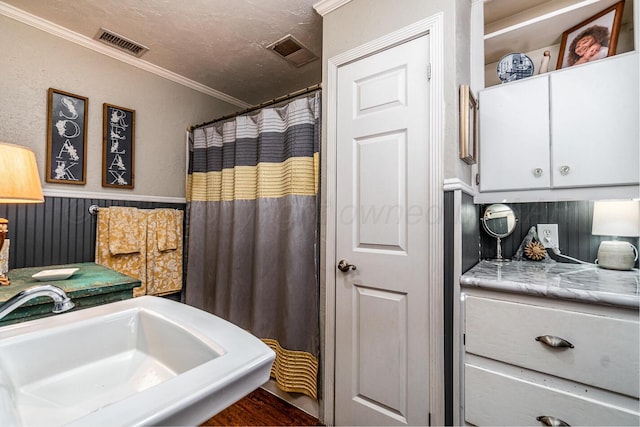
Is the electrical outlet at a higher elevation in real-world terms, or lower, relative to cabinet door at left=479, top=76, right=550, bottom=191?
lower

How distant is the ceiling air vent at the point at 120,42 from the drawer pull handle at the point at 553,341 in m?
2.77

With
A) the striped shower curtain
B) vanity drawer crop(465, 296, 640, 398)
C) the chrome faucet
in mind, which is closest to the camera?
the chrome faucet

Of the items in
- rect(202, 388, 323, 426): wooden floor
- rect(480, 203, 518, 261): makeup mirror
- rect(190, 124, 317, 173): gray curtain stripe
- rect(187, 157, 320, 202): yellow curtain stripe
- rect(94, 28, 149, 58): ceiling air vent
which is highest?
rect(94, 28, 149, 58): ceiling air vent

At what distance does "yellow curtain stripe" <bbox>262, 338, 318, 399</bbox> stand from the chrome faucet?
1276mm

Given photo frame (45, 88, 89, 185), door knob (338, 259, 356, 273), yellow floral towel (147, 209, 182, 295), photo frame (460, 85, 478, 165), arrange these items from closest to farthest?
photo frame (460, 85, 478, 165) → door knob (338, 259, 356, 273) → photo frame (45, 88, 89, 185) → yellow floral towel (147, 209, 182, 295)

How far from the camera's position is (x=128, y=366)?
0.76 m

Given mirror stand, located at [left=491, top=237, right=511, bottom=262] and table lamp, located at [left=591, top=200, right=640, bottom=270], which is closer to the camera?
table lamp, located at [left=591, top=200, right=640, bottom=270]

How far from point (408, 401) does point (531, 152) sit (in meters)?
1.26

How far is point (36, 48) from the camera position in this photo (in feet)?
5.88

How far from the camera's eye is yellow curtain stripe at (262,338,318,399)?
1.60 meters

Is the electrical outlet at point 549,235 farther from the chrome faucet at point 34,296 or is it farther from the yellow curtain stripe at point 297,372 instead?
the chrome faucet at point 34,296

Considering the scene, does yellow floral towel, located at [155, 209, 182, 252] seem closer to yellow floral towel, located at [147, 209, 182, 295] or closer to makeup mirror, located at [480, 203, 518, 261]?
yellow floral towel, located at [147, 209, 182, 295]

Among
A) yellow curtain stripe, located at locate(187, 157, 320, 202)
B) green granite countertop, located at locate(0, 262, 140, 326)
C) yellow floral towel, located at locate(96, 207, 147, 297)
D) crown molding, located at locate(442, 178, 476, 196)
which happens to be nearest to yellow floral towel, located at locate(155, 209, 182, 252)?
yellow floral towel, located at locate(96, 207, 147, 297)

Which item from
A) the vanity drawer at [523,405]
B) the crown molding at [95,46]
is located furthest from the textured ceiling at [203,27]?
the vanity drawer at [523,405]
